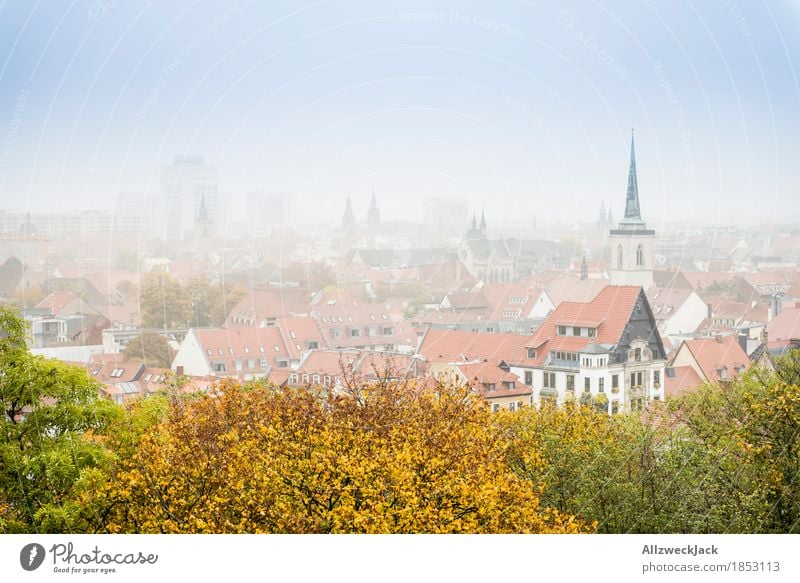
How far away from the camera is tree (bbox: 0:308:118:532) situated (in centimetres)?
589

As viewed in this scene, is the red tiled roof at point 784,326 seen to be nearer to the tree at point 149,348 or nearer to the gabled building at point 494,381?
the gabled building at point 494,381

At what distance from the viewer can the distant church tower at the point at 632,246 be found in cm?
909

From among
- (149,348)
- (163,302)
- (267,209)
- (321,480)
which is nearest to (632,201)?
(267,209)

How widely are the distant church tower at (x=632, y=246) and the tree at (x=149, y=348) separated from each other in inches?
139

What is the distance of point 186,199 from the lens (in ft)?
29.1

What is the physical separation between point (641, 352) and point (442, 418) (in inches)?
120

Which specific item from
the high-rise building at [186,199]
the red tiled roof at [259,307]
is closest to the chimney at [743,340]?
the red tiled roof at [259,307]

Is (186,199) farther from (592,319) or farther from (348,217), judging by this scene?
(592,319)

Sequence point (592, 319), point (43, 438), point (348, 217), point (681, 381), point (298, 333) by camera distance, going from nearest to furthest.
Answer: point (43, 438), point (348, 217), point (298, 333), point (592, 319), point (681, 381)

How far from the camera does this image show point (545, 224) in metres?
9.31

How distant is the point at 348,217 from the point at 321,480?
12.0ft

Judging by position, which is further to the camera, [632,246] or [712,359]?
[712,359]
